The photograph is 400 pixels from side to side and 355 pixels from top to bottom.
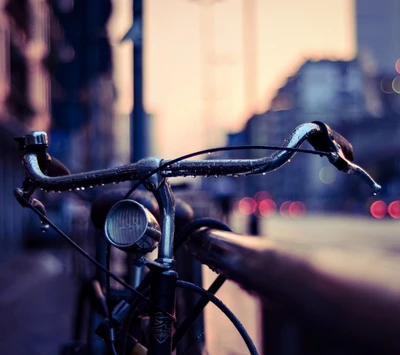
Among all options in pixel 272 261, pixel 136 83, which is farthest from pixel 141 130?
pixel 272 261

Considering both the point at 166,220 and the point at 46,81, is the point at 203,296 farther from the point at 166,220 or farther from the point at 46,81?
the point at 46,81

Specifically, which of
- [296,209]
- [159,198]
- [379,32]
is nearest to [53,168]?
[159,198]

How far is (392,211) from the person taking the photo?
1587 inches

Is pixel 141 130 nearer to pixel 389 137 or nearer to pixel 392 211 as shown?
pixel 392 211

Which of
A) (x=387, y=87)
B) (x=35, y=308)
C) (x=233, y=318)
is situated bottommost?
(x=35, y=308)

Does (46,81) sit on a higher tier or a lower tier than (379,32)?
lower

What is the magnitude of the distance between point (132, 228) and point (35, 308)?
27.3 feet

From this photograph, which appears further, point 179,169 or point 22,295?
point 22,295

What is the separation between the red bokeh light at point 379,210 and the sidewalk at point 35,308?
28376mm

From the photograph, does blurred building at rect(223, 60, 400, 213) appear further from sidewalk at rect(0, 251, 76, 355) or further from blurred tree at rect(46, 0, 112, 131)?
sidewalk at rect(0, 251, 76, 355)

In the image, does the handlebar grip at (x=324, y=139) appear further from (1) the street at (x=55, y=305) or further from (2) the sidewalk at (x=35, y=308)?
(2) the sidewalk at (x=35, y=308)

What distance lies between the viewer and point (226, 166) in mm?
1609

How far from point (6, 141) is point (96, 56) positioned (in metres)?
12.5

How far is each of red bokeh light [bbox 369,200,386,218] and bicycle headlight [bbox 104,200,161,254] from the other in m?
41.2
